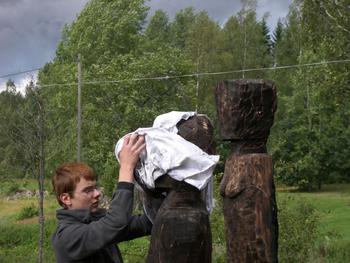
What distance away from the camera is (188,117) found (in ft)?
9.82

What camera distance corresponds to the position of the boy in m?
2.52

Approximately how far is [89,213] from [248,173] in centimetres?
184

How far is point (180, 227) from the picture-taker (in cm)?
276

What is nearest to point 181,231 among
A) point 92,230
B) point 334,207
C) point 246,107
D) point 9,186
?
point 92,230

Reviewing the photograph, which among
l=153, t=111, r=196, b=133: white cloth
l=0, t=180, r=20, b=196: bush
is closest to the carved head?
l=153, t=111, r=196, b=133: white cloth

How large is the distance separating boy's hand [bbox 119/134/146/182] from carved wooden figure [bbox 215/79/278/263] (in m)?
1.69

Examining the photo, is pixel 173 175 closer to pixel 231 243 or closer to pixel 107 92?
pixel 231 243

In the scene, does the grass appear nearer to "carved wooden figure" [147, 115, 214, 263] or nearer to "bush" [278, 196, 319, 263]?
"bush" [278, 196, 319, 263]

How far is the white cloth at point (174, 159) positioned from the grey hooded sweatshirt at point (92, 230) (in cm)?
21

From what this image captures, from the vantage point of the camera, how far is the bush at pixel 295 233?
8750 millimetres

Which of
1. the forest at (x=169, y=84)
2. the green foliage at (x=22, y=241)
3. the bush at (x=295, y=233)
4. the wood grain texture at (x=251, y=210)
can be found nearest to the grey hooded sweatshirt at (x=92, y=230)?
the wood grain texture at (x=251, y=210)

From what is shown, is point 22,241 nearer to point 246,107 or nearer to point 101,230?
point 246,107

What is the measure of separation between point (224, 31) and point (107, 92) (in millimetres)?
15764

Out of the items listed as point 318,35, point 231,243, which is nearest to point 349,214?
point 318,35
